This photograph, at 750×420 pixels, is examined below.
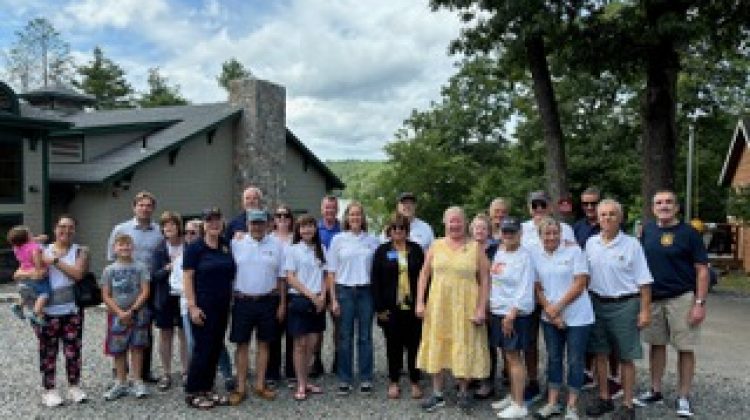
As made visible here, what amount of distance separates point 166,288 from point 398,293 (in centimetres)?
218

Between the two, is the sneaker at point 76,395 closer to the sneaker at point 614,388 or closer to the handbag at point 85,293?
the handbag at point 85,293

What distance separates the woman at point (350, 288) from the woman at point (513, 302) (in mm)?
1198

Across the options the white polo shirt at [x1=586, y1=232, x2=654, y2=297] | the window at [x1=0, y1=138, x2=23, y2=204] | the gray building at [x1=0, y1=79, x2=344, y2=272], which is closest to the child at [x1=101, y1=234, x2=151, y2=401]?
the white polo shirt at [x1=586, y1=232, x2=654, y2=297]

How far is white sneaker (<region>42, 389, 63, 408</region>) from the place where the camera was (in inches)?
208

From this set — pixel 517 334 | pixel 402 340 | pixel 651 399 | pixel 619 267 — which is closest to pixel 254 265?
pixel 402 340

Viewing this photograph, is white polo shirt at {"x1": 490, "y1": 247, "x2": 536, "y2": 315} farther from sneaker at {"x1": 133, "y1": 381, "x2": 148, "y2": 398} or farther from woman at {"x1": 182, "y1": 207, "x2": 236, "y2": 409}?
sneaker at {"x1": 133, "y1": 381, "x2": 148, "y2": 398}

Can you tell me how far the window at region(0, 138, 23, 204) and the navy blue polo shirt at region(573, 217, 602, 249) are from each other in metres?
12.8

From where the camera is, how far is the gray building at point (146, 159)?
14.0 meters

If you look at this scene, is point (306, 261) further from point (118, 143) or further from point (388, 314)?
point (118, 143)

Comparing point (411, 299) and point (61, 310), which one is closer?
point (61, 310)

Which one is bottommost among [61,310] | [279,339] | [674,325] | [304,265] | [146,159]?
[279,339]

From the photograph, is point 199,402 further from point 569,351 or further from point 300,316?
point 569,351

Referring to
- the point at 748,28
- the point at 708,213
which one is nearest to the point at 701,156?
the point at 708,213

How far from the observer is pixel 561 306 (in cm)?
479
